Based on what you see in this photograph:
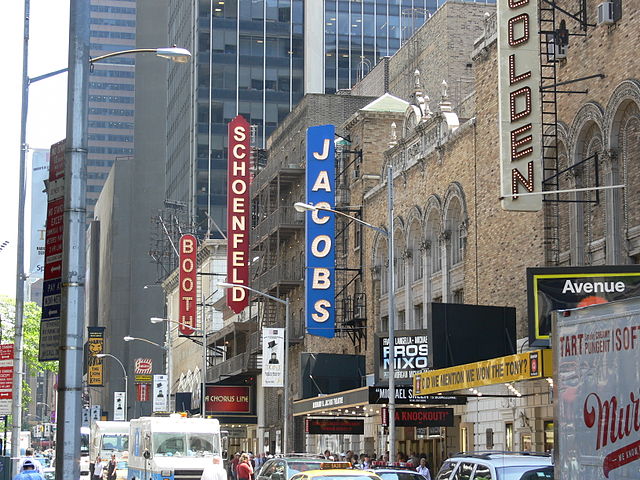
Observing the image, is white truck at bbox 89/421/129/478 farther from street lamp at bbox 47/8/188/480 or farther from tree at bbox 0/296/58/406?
street lamp at bbox 47/8/188/480

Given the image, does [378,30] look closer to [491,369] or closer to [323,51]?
[323,51]

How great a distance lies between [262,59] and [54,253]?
313ft

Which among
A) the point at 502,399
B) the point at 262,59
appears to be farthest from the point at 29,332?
the point at 502,399

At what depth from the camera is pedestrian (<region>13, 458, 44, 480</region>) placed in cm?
1919

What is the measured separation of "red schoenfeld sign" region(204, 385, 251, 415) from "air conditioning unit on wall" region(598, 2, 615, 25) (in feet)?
142

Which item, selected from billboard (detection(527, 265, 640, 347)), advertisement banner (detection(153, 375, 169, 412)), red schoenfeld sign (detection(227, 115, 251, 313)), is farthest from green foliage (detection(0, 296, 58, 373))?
billboard (detection(527, 265, 640, 347))

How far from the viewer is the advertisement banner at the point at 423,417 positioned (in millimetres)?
37969

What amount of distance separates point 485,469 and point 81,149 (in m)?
8.20

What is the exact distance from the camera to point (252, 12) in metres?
109

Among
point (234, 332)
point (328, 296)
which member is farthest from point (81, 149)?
point (234, 332)

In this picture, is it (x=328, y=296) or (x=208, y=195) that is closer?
(x=328, y=296)

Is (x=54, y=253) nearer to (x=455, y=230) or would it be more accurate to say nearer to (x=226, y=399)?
(x=455, y=230)

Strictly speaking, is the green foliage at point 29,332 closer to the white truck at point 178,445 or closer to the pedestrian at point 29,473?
the white truck at point 178,445

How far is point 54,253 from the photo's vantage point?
15047 mm
